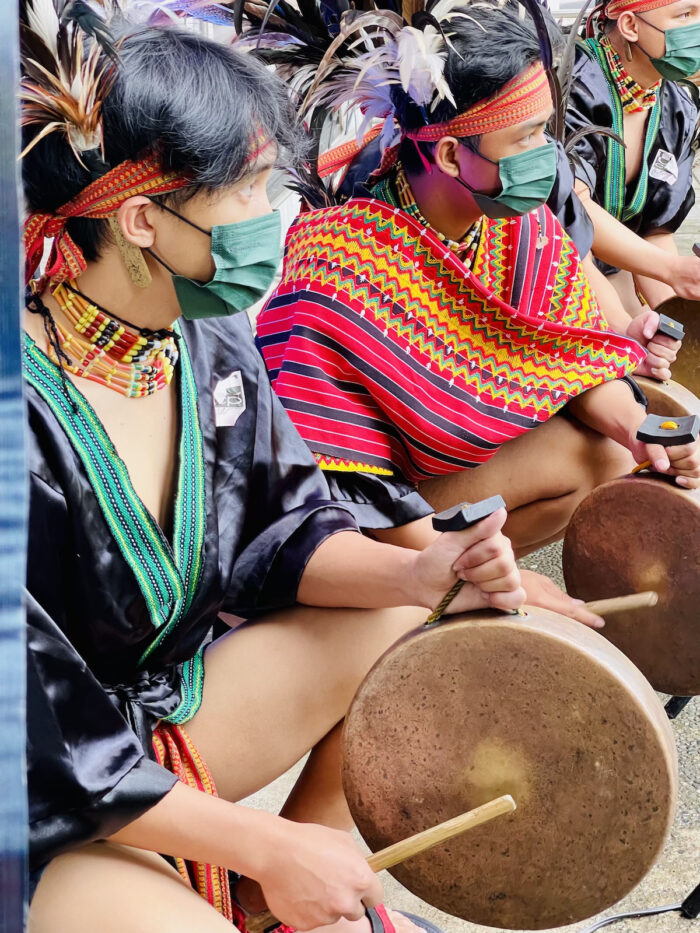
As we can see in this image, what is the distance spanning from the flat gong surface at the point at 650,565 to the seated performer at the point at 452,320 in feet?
0.24

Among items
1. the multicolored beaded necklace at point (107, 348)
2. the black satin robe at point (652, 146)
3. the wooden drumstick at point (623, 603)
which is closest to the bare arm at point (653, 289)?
the black satin robe at point (652, 146)

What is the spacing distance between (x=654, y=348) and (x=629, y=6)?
1.08 metres

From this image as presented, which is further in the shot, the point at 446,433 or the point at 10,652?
the point at 446,433

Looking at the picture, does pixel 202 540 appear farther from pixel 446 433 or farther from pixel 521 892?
pixel 446 433

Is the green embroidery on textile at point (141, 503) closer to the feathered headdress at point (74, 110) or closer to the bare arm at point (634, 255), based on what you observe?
the feathered headdress at point (74, 110)

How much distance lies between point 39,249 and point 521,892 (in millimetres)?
1014

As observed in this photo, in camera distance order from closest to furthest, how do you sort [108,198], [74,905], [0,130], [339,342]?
[0,130]
[74,905]
[108,198]
[339,342]

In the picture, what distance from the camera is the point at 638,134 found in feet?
9.91

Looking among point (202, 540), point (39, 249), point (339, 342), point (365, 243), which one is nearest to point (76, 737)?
point (202, 540)

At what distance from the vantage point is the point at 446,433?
2.09 meters

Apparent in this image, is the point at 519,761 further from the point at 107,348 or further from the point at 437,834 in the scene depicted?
the point at 107,348

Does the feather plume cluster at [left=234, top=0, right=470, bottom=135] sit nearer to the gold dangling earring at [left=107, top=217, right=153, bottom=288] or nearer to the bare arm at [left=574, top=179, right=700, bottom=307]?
the gold dangling earring at [left=107, top=217, right=153, bottom=288]

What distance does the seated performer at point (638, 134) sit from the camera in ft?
9.16

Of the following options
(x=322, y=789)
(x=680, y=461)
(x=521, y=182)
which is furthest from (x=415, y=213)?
(x=322, y=789)
